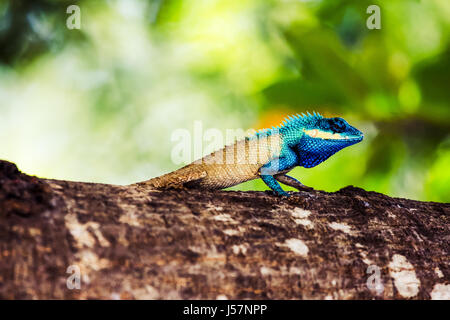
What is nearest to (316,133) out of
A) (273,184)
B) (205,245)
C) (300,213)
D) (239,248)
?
(273,184)

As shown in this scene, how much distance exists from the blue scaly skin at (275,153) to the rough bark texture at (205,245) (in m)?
1.05

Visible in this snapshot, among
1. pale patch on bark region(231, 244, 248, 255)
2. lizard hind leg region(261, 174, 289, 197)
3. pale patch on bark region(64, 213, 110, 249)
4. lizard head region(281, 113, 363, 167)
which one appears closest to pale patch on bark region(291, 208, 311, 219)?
lizard hind leg region(261, 174, 289, 197)

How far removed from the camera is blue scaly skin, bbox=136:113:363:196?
14.4 ft

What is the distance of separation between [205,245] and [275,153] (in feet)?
6.74

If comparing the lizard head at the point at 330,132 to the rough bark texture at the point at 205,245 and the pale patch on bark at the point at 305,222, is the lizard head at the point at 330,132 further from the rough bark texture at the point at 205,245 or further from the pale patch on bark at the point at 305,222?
the pale patch on bark at the point at 305,222

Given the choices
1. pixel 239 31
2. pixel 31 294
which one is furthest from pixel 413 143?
pixel 31 294

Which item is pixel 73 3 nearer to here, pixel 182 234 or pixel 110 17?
pixel 110 17

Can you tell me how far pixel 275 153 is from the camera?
457cm

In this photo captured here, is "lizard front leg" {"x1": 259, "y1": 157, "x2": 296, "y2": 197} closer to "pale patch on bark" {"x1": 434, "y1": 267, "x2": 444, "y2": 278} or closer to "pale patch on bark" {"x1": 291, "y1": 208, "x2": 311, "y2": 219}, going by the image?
"pale patch on bark" {"x1": 291, "y1": 208, "x2": 311, "y2": 219}

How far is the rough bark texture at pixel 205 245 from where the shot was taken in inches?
93.3

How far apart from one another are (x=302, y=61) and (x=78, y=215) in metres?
3.40

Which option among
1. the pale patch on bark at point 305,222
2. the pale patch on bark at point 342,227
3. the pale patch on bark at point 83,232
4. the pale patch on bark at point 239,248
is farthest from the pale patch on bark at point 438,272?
the pale patch on bark at point 83,232

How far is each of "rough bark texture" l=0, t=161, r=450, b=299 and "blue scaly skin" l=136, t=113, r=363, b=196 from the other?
3.46ft

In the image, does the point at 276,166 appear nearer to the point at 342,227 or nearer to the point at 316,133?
the point at 316,133
